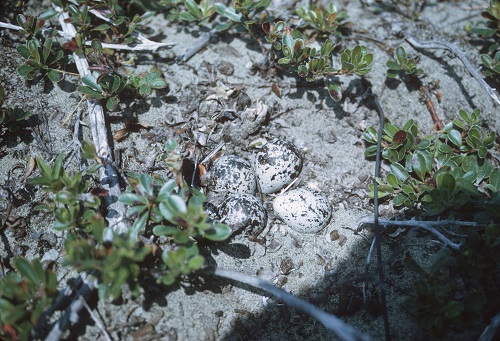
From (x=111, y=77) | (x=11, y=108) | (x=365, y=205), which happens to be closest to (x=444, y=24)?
(x=365, y=205)

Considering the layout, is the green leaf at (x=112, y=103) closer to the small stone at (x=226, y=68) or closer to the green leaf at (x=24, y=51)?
the green leaf at (x=24, y=51)

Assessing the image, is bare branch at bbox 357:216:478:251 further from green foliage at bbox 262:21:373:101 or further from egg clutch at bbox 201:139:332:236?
green foliage at bbox 262:21:373:101

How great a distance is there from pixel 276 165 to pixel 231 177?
0.29 metres

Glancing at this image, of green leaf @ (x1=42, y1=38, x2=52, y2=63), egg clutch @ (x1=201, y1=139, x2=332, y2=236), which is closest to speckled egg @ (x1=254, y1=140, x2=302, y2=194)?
egg clutch @ (x1=201, y1=139, x2=332, y2=236)

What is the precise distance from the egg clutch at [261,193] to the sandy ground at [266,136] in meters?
0.12

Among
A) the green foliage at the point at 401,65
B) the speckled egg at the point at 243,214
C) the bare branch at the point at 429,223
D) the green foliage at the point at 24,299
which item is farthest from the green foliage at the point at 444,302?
the green foliage at the point at 24,299

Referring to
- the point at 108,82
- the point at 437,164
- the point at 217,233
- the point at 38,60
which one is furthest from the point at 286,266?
the point at 38,60

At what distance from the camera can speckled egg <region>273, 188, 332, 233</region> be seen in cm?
219

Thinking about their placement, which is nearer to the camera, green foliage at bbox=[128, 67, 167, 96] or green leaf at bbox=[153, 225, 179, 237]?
green leaf at bbox=[153, 225, 179, 237]

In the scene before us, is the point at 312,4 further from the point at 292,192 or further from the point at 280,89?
the point at 292,192

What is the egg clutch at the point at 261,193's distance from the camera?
2137mm

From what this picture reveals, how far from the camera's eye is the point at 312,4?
115 inches

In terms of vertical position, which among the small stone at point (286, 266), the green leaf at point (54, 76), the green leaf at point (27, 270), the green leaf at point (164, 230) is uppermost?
the green leaf at point (54, 76)

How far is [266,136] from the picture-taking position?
2.56 meters
